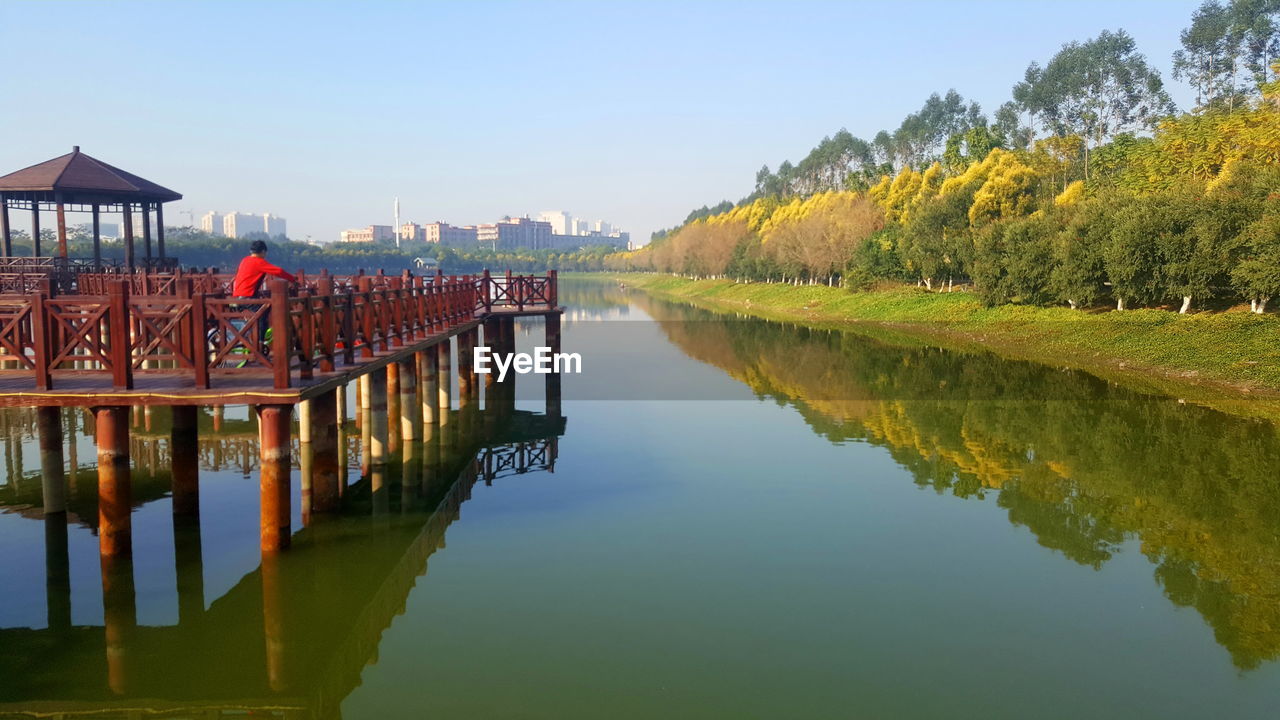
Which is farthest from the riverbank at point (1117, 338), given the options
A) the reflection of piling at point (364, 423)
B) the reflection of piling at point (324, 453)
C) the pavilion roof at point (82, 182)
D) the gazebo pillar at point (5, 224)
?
the gazebo pillar at point (5, 224)

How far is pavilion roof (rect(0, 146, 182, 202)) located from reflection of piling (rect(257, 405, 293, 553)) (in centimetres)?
2084

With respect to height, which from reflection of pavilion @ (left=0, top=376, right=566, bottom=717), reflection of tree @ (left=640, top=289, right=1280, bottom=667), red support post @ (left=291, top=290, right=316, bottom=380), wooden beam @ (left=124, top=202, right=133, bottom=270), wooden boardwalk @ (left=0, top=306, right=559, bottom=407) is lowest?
reflection of pavilion @ (left=0, top=376, right=566, bottom=717)

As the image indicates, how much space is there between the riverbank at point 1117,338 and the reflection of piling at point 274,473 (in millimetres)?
19522

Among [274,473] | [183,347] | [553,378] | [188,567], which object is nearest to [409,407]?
[183,347]

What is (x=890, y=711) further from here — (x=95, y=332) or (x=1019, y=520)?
(x=95, y=332)

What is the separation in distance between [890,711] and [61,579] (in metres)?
9.13

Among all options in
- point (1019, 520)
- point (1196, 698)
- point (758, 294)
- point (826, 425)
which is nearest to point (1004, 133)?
point (758, 294)

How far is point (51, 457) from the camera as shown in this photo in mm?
11547

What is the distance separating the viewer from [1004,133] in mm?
78250

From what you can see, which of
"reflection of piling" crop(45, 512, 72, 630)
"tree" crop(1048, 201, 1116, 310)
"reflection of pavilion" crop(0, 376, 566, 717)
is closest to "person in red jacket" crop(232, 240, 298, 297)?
"reflection of pavilion" crop(0, 376, 566, 717)

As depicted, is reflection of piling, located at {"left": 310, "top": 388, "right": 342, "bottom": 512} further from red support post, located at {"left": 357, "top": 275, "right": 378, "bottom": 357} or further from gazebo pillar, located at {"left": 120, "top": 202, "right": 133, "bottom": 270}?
gazebo pillar, located at {"left": 120, "top": 202, "right": 133, "bottom": 270}

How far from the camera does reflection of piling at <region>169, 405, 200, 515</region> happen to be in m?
11.6

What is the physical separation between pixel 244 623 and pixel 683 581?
4.69m

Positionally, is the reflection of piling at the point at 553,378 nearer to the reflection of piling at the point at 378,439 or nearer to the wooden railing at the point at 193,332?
the reflection of piling at the point at 378,439
